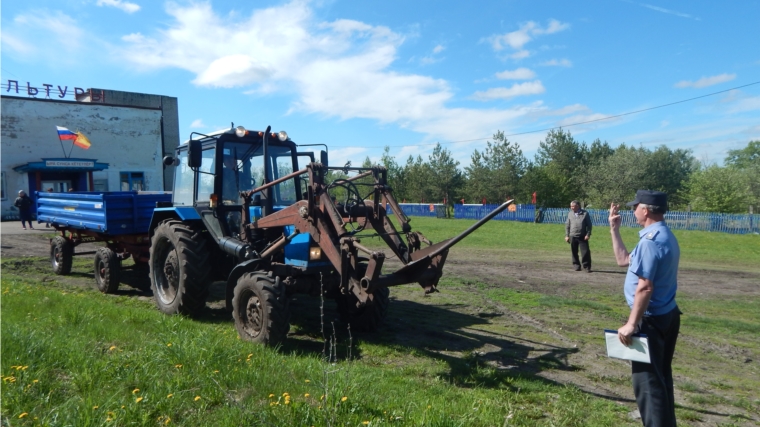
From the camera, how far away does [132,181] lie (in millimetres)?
34062

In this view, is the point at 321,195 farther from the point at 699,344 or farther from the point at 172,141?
the point at 172,141

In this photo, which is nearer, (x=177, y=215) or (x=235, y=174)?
(x=235, y=174)

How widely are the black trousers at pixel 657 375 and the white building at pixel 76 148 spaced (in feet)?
105

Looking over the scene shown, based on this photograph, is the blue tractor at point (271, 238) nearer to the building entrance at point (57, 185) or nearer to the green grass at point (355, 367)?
the green grass at point (355, 367)

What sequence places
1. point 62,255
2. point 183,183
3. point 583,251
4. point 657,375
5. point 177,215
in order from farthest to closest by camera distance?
point 583,251
point 62,255
point 183,183
point 177,215
point 657,375

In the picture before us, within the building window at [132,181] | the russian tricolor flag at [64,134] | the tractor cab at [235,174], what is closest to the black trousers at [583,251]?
the tractor cab at [235,174]

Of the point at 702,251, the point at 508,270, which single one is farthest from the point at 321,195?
the point at 702,251

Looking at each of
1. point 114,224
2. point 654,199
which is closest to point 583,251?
point 654,199

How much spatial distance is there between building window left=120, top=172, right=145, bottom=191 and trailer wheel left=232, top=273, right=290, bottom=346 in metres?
30.7

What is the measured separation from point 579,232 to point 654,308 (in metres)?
9.26

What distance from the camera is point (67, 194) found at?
11.3 meters

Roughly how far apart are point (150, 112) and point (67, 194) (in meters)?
25.4

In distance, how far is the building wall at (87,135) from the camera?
29250 mm

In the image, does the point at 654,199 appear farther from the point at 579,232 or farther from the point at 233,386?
the point at 579,232
